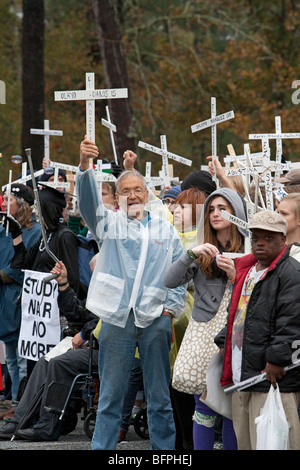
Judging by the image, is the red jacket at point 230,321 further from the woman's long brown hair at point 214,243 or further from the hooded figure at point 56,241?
the hooded figure at point 56,241

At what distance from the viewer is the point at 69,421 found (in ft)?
24.5

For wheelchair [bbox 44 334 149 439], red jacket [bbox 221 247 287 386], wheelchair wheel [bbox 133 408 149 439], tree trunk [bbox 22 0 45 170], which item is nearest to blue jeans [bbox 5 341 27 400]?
wheelchair [bbox 44 334 149 439]

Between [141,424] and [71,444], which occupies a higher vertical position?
[141,424]

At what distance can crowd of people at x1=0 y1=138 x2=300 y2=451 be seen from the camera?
5.00 metres

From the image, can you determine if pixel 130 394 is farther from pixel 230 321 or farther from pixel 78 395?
pixel 230 321

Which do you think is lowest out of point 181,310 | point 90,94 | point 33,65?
point 181,310

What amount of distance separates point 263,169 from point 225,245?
3.83 feet

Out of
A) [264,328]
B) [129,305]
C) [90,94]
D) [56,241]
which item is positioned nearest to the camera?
[264,328]

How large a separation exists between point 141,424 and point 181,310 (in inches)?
62.7

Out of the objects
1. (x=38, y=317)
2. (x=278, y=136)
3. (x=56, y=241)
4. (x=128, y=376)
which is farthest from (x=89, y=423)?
(x=278, y=136)

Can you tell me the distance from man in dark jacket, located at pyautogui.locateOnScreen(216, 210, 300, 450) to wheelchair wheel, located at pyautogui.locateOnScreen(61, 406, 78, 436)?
8.03 feet

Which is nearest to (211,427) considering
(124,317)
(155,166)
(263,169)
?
(124,317)

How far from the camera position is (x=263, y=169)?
686cm

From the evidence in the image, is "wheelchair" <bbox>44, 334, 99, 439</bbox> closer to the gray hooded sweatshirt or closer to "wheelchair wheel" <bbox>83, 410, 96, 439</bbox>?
"wheelchair wheel" <bbox>83, 410, 96, 439</bbox>
